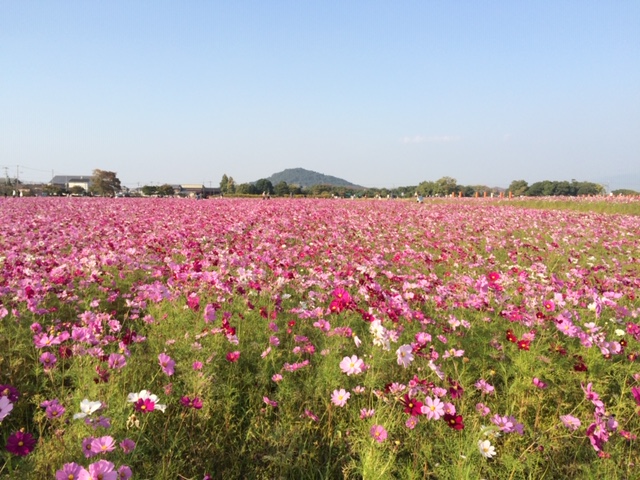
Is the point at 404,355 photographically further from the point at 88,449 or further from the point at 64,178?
the point at 64,178

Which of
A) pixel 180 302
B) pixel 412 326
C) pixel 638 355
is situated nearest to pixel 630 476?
pixel 638 355

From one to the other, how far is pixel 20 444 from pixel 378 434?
1428 millimetres

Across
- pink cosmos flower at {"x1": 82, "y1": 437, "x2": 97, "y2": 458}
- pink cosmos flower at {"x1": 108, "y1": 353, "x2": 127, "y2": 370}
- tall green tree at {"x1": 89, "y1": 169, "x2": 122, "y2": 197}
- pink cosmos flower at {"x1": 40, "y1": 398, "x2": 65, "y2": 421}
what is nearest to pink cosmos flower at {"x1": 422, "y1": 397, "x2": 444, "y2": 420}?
pink cosmos flower at {"x1": 82, "y1": 437, "x2": 97, "y2": 458}

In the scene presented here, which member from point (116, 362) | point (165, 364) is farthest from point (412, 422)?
point (116, 362)

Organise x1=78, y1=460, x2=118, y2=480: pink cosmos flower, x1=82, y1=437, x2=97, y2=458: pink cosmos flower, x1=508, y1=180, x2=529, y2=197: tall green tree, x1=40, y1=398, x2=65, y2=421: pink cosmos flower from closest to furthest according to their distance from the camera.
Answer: x1=78, y1=460, x2=118, y2=480: pink cosmos flower → x1=82, y1=437, x2=97, y2=458: pink cosmos flower → x1=40, y1=398, x2=65, y2=421: pink cosmos flower → x1=508, y1=180, x2=529, y2=197: tall green tree

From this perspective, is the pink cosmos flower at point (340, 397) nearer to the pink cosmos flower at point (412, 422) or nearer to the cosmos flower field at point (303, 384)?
the cosmos flower field at point (303, 384)

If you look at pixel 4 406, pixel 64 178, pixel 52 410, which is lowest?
pixel 52 410

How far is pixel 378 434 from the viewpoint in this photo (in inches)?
71.7

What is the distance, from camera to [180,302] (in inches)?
139

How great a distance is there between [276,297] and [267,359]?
58 centimetres

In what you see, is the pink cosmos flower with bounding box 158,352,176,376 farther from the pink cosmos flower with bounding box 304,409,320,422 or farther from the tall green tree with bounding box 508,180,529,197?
the tall green tree with bounding box 508,180,529,197

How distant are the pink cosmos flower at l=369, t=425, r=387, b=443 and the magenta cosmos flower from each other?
139 cm

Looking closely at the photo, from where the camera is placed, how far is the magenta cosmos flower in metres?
1.30

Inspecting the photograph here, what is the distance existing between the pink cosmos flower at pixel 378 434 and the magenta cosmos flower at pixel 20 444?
139cm
